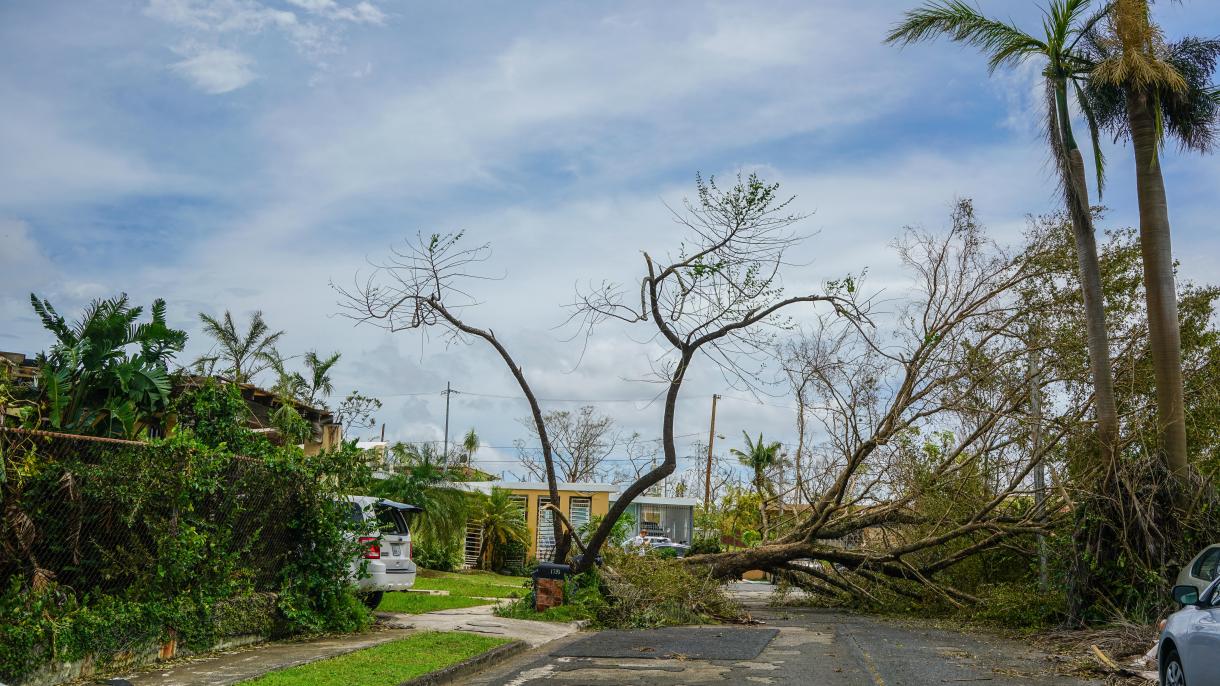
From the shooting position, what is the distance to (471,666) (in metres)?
9.94

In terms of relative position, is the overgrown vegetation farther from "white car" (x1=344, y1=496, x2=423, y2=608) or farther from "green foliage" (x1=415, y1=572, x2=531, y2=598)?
"green foliage" (x1=415, y1=572, x2=531, y2=598)

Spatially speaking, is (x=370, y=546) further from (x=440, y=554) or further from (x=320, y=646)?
(x=440, y=554)

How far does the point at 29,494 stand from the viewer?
26.5 feet

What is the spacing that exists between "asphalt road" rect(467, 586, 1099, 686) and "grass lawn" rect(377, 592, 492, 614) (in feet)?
12.8

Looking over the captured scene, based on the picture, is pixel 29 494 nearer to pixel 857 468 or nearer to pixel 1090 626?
pixel 1090 626

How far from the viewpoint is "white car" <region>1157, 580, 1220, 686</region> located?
20.6 ft

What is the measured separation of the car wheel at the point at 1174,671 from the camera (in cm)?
696

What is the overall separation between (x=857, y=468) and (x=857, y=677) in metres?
10.4

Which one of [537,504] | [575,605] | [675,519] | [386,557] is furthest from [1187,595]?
[675,519]

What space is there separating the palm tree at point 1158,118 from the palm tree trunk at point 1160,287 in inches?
0.5

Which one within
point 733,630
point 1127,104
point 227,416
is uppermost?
point 1127,104

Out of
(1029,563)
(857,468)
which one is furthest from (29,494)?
(1029,563)

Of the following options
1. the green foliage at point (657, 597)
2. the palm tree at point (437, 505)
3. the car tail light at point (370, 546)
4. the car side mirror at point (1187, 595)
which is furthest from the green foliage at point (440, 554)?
the car side mirror at point (1187, 595)

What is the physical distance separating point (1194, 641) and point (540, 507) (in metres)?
28.0
